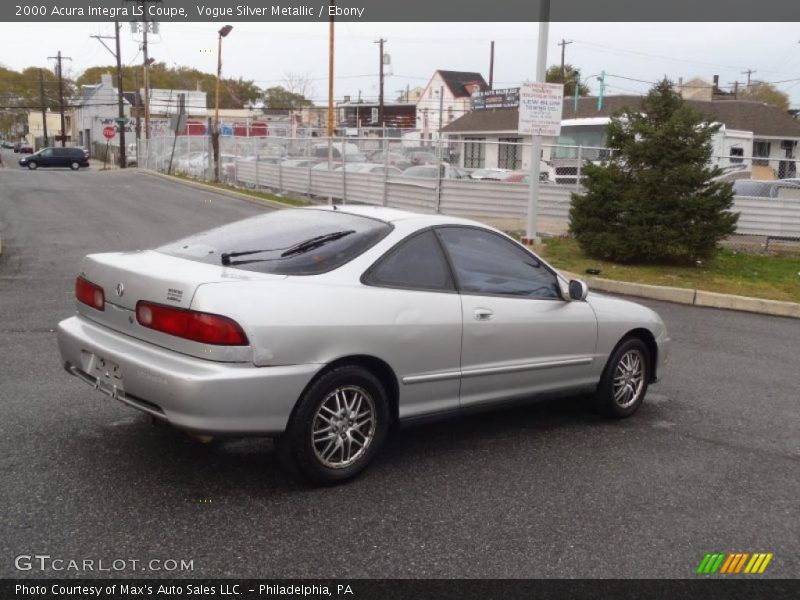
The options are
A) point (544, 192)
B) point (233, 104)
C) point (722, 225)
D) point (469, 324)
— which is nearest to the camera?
point (469, 324)

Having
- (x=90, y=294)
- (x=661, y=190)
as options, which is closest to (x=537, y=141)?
(x=661, y=190)

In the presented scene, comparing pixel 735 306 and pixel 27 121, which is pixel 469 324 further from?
pixel 27 121

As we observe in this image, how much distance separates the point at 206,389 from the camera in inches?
152

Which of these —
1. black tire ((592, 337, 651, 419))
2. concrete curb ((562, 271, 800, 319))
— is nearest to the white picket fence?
concrete curb ((562, 271, 800, 319))

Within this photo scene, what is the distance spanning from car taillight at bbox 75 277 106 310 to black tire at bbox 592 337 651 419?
342 centimetres

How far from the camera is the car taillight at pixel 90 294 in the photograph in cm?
461

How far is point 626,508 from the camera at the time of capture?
14.1ft

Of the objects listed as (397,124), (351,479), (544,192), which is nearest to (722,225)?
(544,192)

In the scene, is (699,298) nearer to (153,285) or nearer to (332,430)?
(332,430)

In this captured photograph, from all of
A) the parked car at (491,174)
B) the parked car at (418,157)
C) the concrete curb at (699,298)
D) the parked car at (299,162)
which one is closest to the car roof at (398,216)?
the concrete curb at (699,298)

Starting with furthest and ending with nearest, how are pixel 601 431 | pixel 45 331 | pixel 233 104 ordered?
1. pixel 233 104
2. pixel 45 331
3. pixel 601 431

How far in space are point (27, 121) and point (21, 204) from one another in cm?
13407

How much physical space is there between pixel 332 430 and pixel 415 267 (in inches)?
44.2

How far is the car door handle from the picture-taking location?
16.2 ft
